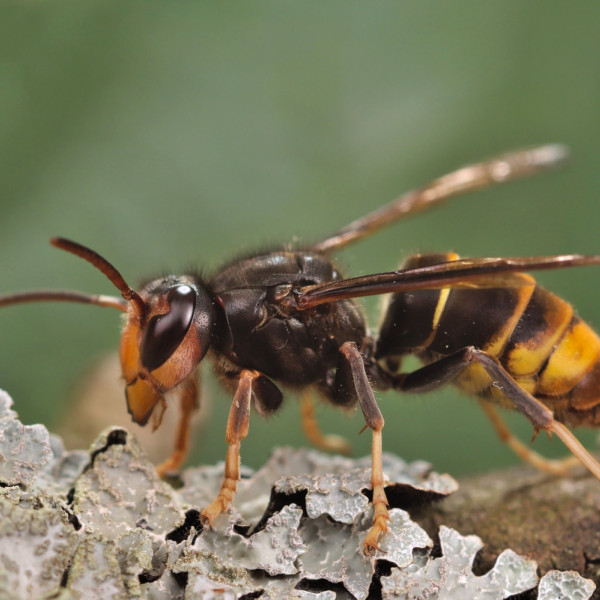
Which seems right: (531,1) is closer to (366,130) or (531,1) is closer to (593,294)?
(366,130)

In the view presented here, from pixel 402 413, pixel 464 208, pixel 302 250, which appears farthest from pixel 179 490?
pixel 464 208

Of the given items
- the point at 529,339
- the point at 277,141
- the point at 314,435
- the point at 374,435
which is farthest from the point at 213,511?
the point at 277,141

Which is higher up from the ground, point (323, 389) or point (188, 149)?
point (188, 149)

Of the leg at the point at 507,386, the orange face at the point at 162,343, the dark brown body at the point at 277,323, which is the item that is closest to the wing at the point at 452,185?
the dark brown body at the point at 277,323

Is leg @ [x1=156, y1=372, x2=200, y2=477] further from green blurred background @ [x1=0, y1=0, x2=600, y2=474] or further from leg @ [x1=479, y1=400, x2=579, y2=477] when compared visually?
leg @ [x1=479, y1=400, x2=579, y2=477]

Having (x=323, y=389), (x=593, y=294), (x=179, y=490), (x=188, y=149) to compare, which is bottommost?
(x=179, y=490)

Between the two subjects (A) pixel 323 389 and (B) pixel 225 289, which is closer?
(B) pixel 225 289

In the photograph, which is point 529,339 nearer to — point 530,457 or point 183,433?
point 530,457
